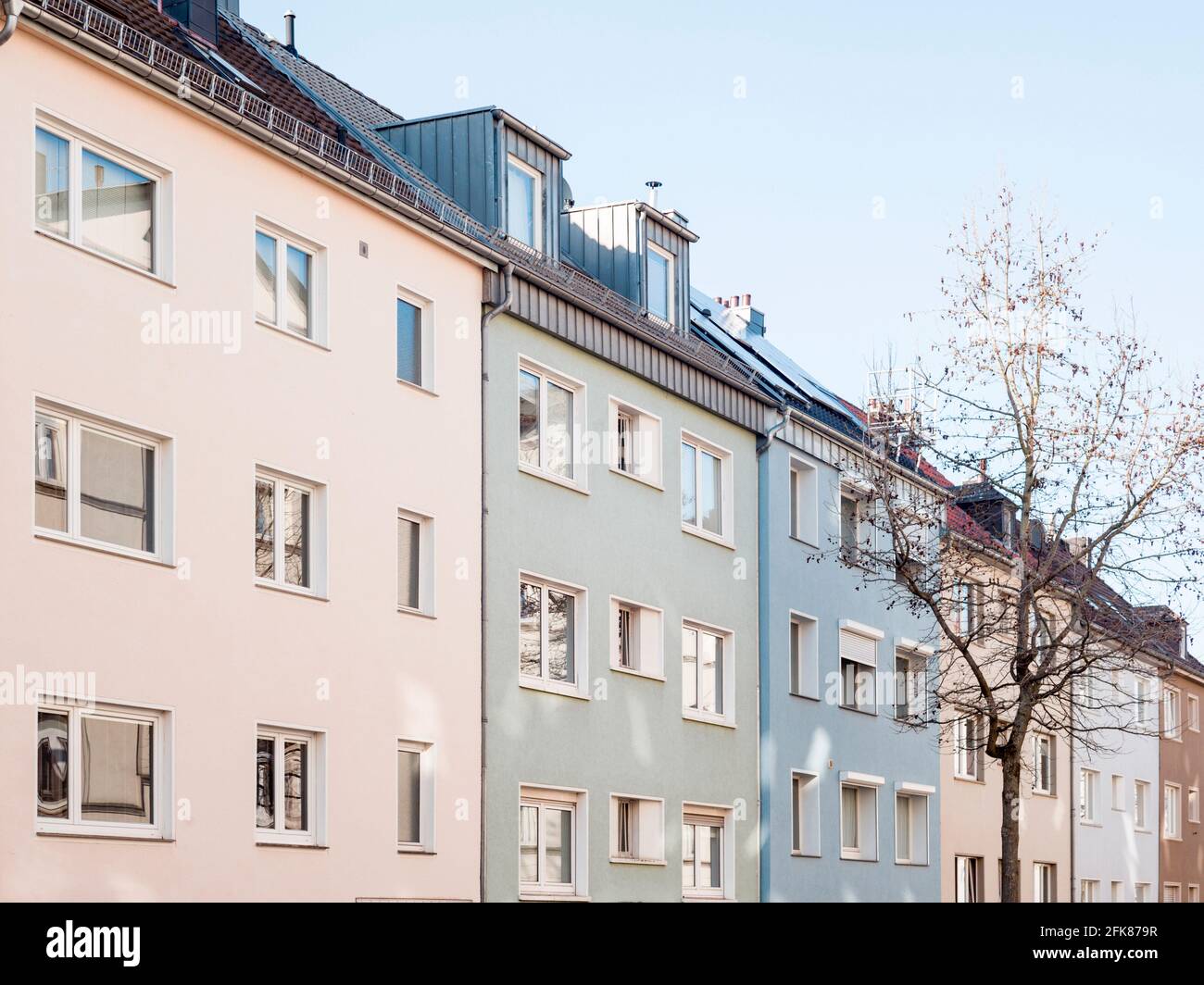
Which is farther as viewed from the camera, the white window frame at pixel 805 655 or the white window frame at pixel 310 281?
the white window frame at pixel 805 655

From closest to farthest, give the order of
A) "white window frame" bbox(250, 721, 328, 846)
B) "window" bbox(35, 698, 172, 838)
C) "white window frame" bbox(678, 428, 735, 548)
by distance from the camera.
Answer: "window" bbox(35, 698, 172, 838) < "white window frame" bbox(250, 721, 328, 846) < "white window frame" bbox(678, 428, 735, 548)

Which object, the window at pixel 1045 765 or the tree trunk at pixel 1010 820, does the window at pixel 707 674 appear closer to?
the tree trunk at pixel 1010 820

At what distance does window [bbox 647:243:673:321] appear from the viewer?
26.5 m

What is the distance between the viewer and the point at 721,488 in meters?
26.3

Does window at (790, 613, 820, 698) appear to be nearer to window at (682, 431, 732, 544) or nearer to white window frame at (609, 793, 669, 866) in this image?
window at (682, 431, 732, 544)

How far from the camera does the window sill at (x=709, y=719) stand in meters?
24.2

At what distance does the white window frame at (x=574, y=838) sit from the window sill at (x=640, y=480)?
425cm

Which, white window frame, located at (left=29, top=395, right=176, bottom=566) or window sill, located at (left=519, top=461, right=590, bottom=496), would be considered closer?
white window frame, located at (left=29, top=395, right=176, bottom=566)

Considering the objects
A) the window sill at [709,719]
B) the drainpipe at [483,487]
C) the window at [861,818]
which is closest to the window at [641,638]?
the window sill at [709,719]

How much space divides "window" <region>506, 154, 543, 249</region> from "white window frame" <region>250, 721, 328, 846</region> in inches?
341

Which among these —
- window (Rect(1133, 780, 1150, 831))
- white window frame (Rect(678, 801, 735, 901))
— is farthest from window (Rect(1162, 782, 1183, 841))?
white window frame (Rect(678, 801, 735, 901))

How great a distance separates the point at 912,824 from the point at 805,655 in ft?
18.3

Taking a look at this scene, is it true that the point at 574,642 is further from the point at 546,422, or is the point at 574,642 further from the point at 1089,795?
the point at 1089,795

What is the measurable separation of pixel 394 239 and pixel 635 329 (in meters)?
5.23
